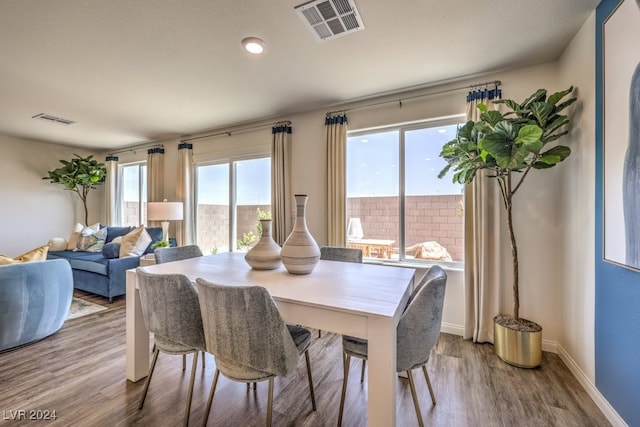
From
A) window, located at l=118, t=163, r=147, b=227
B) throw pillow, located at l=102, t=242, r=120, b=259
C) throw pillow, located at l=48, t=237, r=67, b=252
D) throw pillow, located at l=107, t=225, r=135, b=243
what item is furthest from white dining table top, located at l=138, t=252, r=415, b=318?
window, located at l=118, t=163, r=147, b=227

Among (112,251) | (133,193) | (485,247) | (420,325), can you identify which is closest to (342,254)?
(420,325)

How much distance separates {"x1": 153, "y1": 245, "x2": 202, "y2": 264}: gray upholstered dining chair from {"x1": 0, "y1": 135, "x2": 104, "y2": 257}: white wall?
4767 millimetres

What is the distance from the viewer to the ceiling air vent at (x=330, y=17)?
1724 mm

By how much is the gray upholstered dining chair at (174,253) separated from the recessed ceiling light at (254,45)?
1.80 m

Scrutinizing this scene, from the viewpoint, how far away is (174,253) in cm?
247

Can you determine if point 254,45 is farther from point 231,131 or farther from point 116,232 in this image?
point 116,232

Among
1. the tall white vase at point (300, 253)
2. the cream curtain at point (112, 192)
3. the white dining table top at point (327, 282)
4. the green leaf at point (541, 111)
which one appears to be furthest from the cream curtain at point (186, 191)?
the green leaf at point (541, 111)

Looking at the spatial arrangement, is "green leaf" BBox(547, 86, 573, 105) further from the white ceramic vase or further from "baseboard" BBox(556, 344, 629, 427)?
the white ceramic vase

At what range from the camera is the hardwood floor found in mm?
1592

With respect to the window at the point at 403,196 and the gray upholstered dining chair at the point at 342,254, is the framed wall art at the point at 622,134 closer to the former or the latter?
the window at the point at 403,196

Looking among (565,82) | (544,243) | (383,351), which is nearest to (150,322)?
(383,351)

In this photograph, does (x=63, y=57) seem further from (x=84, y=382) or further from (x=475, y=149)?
(x=475, y=149)

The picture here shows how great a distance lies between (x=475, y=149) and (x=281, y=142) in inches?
Answer: 91.5

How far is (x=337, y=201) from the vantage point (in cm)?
325
